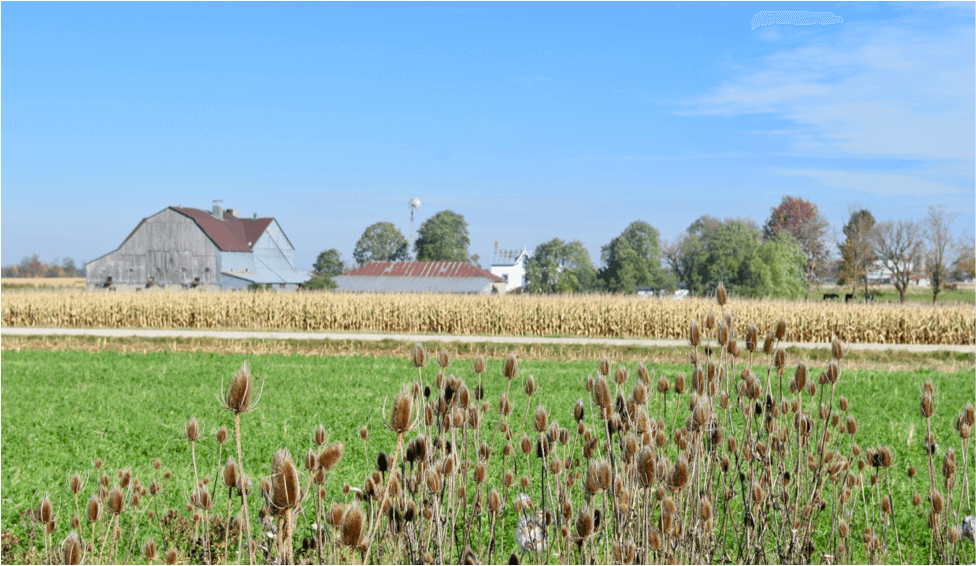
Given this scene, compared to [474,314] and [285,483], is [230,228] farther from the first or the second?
[285,483]

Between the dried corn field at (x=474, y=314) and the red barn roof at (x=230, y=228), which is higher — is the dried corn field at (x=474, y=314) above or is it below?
below

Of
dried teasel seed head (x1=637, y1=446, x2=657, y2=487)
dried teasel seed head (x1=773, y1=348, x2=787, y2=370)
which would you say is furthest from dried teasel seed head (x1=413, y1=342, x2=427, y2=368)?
dried teasel seed head (x1=773, y1=348, x2=787, y2=370)

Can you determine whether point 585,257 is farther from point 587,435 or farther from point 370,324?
point 587,435

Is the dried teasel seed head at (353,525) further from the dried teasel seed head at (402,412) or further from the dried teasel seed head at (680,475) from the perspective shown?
the dried teasel seed head at (680,475)

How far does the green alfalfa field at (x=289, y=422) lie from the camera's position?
482 cm

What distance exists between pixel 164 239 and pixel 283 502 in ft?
180

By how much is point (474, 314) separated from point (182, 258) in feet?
107

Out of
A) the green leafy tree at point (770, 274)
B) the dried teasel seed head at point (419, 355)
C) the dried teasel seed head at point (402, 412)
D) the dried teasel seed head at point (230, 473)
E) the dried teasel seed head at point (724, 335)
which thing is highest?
the green leafy tree at point (770, 274)

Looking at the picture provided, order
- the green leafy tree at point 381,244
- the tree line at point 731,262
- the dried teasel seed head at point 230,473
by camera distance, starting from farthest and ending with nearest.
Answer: the green leafy tree at point 381,244 < the tree line at point 731,262 < the dried teasel seed head at point 230,473

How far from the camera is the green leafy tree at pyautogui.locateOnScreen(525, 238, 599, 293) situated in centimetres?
5041

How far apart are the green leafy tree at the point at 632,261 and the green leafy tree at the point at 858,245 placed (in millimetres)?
12470

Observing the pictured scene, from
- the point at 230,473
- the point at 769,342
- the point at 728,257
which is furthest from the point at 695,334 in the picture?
the point at 728,257

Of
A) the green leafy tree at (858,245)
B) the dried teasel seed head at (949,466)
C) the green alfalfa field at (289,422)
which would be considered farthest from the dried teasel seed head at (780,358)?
the green leafy tree at (858,245)

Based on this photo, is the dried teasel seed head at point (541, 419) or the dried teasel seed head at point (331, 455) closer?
the dried teasel seed head at point (331, 455)
